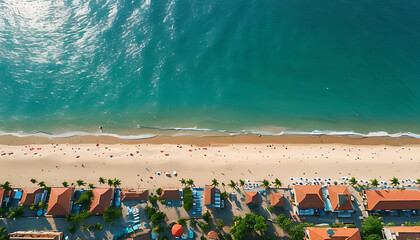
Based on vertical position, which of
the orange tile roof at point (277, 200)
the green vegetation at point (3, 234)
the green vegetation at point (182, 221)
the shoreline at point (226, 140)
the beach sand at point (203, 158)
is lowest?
the green vegetation at point (3, 234)

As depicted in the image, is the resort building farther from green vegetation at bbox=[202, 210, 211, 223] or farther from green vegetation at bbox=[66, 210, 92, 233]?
green vegetation at bbox=[66, 210, 92, 233]

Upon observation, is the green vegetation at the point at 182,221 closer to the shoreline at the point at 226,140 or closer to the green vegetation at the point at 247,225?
the green vegetation at the point at 247,225

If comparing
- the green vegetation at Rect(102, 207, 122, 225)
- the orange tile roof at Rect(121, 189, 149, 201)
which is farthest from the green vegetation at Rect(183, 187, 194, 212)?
the green vegetation at Rect(102, 207, 122, 225)

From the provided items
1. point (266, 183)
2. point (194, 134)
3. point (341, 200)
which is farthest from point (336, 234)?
point (194, 134)

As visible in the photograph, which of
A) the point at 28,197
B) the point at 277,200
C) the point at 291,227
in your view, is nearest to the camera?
the point at 291,227

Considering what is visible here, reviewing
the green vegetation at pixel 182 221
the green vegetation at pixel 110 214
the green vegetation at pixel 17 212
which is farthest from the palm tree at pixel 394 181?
the green vegetation at pixel 17 212

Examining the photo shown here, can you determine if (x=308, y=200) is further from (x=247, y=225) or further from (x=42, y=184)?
(x=42, y=184)
